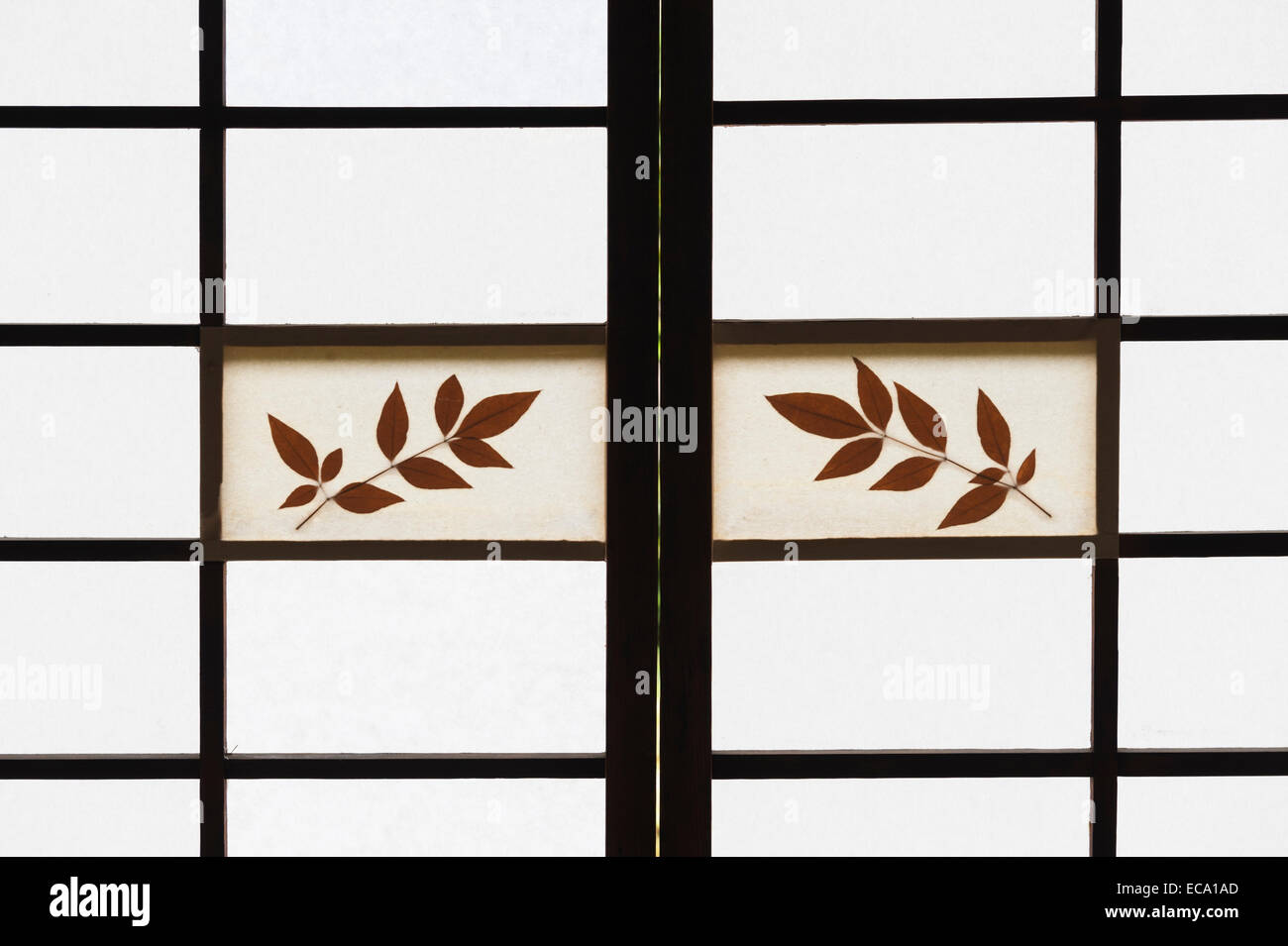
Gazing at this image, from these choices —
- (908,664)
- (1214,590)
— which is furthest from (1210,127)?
(908,664)

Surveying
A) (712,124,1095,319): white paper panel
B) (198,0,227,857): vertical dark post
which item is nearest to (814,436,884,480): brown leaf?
(712,124,1095,319): white paper panel

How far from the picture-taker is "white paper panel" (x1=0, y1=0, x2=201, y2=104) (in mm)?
1311

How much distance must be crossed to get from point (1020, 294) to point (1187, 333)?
0.29 meters

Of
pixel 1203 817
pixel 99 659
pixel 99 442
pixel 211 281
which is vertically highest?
pixel 211 281

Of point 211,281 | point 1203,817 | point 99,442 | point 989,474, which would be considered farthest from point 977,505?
point 99,442

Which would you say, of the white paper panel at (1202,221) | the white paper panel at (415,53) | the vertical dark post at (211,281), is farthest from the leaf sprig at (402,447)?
the white paper panel at (1202,221)

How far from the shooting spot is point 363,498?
1.32m

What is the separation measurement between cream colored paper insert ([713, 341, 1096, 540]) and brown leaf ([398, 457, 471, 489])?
45 centimetres

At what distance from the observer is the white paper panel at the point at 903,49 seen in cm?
132

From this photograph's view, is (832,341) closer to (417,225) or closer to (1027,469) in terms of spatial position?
(1027,469)

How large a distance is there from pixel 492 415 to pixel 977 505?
0.83 metres

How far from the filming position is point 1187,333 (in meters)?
1.33

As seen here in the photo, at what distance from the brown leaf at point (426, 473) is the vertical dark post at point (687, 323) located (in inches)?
14.3
